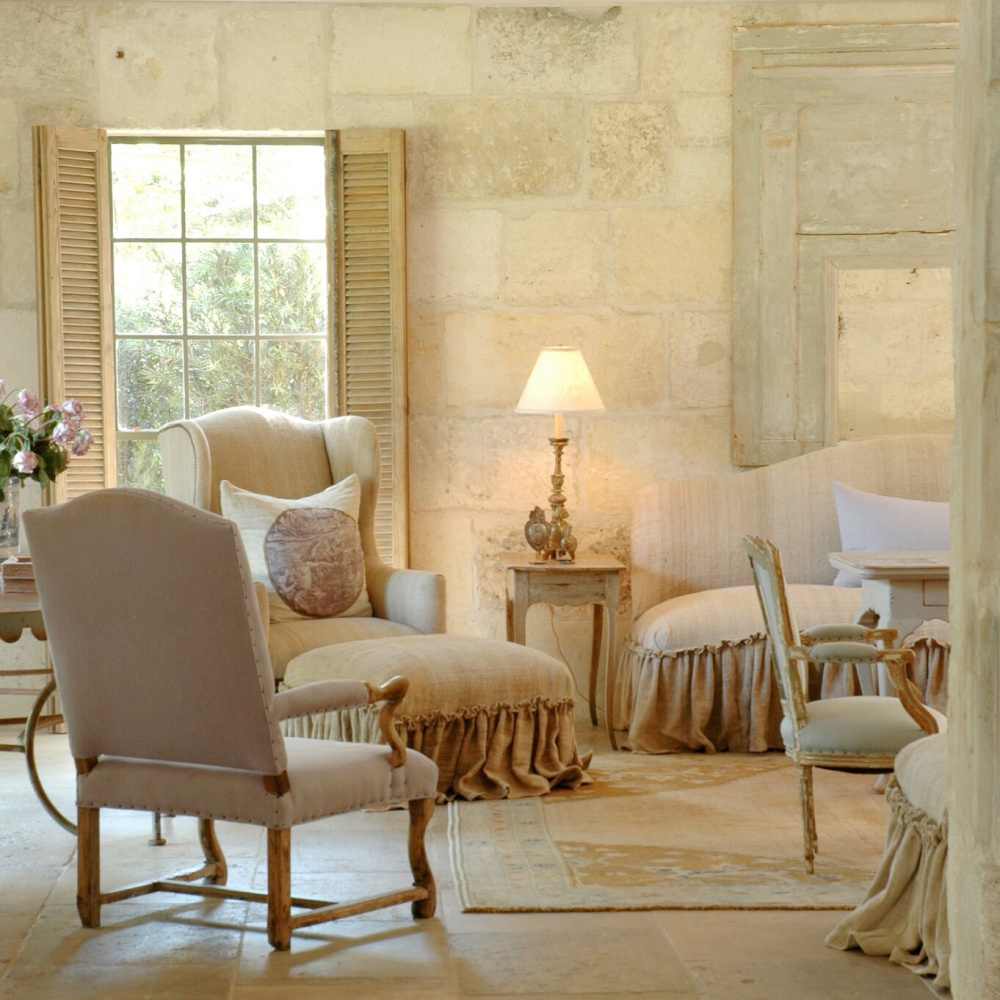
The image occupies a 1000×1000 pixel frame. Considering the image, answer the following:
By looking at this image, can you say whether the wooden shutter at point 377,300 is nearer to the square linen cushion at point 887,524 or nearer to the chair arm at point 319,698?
the square linen cushion at point 887,524

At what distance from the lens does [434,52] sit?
5793 millimetres

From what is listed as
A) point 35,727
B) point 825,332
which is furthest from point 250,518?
point 825,332

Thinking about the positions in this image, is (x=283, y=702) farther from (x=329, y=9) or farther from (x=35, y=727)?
(x=329, y=9)

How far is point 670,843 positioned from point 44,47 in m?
3.99

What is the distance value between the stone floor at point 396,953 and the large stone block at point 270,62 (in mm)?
3256

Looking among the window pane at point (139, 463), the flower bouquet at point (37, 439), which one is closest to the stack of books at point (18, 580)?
the flower bouquet at point (37, 439)

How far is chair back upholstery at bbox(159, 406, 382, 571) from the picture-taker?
16.9 feet

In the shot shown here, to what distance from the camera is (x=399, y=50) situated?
5.78m

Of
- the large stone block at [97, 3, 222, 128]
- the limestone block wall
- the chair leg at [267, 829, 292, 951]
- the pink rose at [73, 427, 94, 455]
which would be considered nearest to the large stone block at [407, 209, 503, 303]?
the limestone block wall

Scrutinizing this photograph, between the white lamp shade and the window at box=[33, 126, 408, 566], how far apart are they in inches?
24.2

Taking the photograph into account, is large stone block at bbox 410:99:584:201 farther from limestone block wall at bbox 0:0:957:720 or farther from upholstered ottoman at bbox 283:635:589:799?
upholstered ottoman at bbox 283:635:589:799

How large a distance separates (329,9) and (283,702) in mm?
3650

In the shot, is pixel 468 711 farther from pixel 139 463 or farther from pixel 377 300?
pixel 139 463

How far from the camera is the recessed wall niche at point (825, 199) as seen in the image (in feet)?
19.0
